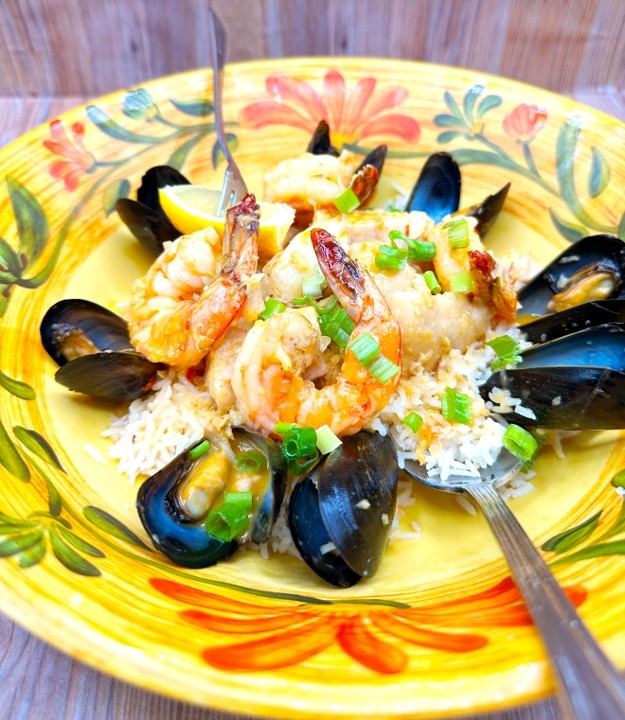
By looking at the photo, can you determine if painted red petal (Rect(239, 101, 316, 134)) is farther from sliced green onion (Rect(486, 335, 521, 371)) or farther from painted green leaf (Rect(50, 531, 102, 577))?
painted green leaf (Rect(50, 531, 102, 577))

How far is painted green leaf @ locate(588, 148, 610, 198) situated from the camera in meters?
2.89

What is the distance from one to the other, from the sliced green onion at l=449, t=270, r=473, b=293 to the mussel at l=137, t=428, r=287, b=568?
37.6 inches

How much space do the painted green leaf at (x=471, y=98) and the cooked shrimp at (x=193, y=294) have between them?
5.52 feet

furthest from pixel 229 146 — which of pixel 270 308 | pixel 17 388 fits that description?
pixel 17 388

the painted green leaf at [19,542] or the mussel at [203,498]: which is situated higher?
the painted green leaf at [19,542]

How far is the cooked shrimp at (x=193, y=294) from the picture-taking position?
7.11ft

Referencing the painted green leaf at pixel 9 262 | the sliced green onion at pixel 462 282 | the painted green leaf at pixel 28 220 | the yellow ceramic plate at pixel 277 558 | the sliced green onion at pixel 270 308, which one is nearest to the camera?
the yellow ceramic plate at pixel 277 558

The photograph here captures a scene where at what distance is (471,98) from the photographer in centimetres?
336

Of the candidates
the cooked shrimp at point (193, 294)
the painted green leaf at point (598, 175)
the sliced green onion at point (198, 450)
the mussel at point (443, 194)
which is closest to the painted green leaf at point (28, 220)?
the cooked shrimp at point (193, 294)

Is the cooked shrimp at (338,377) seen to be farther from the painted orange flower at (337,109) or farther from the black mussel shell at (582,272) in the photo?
the painted orange flower at (337,109)

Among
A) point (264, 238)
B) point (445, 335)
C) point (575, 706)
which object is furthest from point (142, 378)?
point (575, 706)

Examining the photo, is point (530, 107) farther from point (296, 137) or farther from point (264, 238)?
point (264, 238)

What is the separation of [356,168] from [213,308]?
4.60ft

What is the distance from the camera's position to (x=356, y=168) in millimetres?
3145
